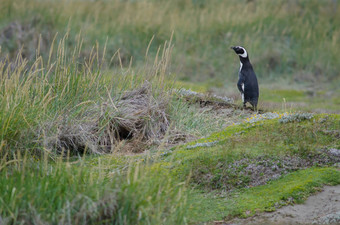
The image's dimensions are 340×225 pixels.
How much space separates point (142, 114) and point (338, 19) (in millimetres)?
12416

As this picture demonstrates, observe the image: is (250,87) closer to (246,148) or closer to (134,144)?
(134,144)

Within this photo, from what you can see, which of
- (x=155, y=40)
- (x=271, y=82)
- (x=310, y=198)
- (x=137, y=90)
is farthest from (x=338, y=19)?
(x=310, y=198)

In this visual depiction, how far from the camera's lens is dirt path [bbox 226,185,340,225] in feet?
16.4

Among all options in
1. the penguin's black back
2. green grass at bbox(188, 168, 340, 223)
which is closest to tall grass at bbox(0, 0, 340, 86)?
the penguin's black back

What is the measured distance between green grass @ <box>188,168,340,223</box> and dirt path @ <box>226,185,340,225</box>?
0.08 metres

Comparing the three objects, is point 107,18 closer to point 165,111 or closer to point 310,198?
point 165,111

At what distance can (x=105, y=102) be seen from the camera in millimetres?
7250

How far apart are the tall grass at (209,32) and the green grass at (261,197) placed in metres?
9.23

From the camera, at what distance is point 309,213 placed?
5152 mm

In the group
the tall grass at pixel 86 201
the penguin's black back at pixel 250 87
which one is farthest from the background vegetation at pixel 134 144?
the penguin's black back at pixel 250 87

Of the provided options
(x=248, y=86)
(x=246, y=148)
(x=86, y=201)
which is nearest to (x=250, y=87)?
(x=248, y=86)

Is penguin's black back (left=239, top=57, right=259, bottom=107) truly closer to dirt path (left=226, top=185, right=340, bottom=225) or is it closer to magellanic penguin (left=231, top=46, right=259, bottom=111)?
magellanic penguin (left=231, top=46, right=259, bottom=111)

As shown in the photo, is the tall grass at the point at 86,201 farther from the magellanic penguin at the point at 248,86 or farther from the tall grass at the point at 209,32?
the tall grass at the point at 209,32

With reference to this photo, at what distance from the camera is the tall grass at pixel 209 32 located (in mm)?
15641
